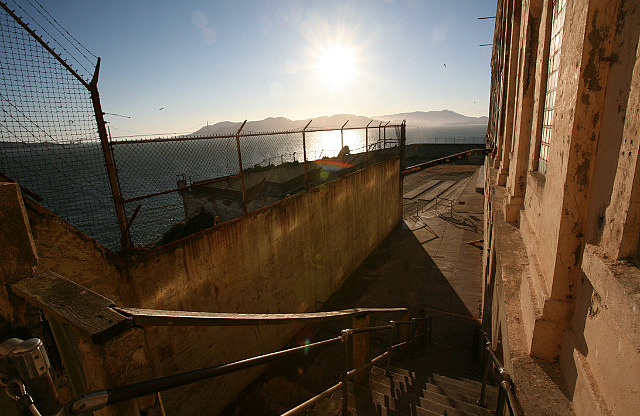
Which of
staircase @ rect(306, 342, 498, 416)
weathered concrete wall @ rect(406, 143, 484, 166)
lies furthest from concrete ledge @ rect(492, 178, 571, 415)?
weathered concrete wall @ rect(406, 143, 484, 166)

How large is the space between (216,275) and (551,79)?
6188 mm

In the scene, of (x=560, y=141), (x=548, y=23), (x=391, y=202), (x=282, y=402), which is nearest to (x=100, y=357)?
(x=560, y=141)

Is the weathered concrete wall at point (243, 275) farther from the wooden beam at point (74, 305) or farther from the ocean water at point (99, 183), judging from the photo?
the wooden beam at point (74, 305)

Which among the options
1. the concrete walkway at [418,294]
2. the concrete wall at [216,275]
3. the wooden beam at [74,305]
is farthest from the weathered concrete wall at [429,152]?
the wooden beam at [74,305]

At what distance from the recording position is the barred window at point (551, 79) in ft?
11.0

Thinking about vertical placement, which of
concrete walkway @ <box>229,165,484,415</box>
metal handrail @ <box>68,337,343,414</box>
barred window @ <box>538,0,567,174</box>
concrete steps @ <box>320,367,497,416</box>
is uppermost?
barred window @ <box>538,0,567,174</box>

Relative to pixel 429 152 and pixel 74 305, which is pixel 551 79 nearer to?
pixel 74 305

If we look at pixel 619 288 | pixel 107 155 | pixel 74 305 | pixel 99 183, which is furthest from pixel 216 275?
pixel 99 183

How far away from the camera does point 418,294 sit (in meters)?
11.4

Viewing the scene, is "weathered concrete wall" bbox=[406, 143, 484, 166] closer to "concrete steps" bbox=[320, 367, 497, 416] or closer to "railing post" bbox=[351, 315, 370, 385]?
"concrete steps" bbox=[320, 367, 497, 416]

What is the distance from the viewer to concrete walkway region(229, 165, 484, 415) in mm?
6848

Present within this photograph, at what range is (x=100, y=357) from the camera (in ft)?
4.47

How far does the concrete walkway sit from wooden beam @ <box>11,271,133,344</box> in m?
3.43

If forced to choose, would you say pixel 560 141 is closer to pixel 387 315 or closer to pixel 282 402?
pixel 282 402
